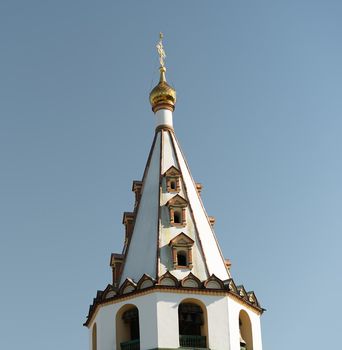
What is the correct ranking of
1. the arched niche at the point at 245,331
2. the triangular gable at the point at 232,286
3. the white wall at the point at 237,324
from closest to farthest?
the white wall at the point at 237,324, the triangular gable at the point at 232,286, the arched niche at the point at 245,331

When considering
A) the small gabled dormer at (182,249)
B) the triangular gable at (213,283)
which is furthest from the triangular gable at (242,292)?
the small gabled dormer at (182,249)

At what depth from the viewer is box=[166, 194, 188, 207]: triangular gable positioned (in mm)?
Result: 29031

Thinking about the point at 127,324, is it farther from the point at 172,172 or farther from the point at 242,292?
the point at 172,172

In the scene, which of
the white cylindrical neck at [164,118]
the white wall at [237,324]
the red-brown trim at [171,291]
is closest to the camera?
the white wall at [237,324]

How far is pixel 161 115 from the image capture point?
106 feet

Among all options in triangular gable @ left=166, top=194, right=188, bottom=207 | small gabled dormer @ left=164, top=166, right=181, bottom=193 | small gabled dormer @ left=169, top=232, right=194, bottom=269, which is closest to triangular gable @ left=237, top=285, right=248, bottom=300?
small gabled dormer @ left=169, top=232, right=194, bottom=269

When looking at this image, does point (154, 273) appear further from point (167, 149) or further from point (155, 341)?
point (167, 149)

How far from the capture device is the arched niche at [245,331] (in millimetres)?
27203

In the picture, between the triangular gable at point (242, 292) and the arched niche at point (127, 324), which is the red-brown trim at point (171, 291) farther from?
the arched niche at point (127, 324)

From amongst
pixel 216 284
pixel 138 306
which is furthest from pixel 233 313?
pixel 138 306

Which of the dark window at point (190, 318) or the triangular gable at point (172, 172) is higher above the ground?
the triangular gable at point (172, 172)

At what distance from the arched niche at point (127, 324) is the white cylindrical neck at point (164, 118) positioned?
768 cm

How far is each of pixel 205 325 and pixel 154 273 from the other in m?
2.17

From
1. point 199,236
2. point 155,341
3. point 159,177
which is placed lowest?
point 155,341
